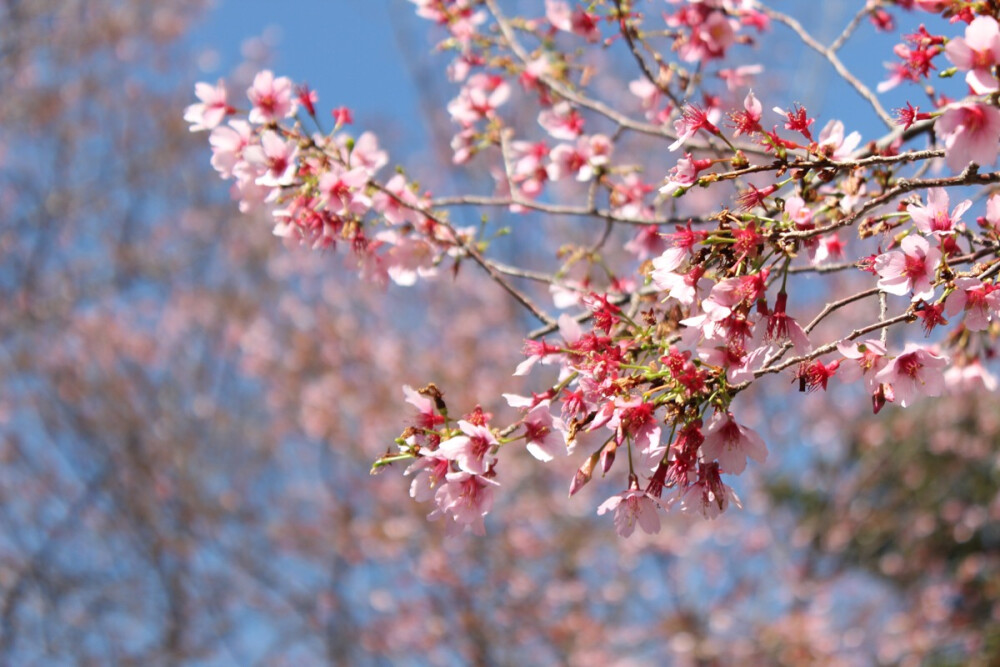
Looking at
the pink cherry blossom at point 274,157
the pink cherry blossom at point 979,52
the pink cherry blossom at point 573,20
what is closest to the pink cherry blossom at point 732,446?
the pink cherry blossom at point 979,52

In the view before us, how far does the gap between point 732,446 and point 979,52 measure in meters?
0.72

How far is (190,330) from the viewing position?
9188 millimetres

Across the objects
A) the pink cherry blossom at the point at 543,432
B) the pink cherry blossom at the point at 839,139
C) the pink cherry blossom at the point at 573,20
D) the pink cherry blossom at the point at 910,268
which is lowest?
the pink cherry blossom at the point at 543,432

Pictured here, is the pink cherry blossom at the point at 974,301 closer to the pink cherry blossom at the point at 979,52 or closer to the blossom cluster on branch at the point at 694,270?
the blossom cluster on branch at the point at 694,270

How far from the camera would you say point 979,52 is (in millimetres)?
1278

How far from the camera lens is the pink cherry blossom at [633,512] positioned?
5.07 ft

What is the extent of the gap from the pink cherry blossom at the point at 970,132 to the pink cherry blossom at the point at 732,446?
0.54m

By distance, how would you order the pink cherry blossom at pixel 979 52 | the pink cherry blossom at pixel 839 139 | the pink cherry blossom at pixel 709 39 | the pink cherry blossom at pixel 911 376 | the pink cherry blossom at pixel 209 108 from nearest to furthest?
1. the pink cherry blossom at pixel 979 52
2. the pink cherry blossom at pixel 911 376
3. the pink cherry blossom at pixel 839 139
4. the pink cherry blossom at pixel 209 108
5. the pink cherry blossom at pixel 709 39

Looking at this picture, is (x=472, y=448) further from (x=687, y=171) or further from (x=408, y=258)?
(x=408, y=258)

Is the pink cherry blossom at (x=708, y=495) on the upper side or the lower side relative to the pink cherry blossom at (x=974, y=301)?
lower

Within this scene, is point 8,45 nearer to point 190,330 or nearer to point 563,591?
point 190,330

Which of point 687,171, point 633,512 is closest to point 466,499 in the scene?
point 633,512

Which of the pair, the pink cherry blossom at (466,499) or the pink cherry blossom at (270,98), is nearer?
the pink cherry blossom at (466,499)

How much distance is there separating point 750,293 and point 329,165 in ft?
3.78
